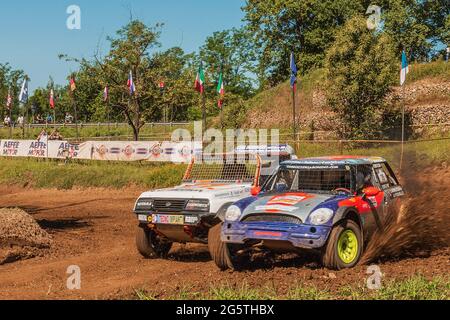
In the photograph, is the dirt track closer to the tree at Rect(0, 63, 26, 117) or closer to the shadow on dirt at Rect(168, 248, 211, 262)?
the shadow on dirt at Rect(168, 248, 211, 262)

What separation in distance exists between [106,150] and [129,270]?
58.0 ft

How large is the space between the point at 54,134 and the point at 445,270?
25344mm

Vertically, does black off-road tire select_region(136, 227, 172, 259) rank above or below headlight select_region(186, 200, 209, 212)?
below

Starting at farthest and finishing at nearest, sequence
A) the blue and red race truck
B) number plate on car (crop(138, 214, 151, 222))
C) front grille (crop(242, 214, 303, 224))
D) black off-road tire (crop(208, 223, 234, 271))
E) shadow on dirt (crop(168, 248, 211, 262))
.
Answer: shadow on dirt (crop(168, 248, 211, 262)) → number plate on car (crop(138, 214, 151, 222)) → black off-road tire (crop(208, 223, 234, 271)) → front grille (crop(242, 214, 303, 224)) → the blue and red race truck

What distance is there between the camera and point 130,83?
1210 inches

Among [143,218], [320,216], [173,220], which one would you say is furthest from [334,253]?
[143,218]

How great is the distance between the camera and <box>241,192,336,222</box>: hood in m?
7.52

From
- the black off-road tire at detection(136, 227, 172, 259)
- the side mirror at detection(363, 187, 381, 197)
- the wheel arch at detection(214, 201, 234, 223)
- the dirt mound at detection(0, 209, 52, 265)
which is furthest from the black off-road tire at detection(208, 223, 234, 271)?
the dirt mound at detection(0, 209, 52, 265)

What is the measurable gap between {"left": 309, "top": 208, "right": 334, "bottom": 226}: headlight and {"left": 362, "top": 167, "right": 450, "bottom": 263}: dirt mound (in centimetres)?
107

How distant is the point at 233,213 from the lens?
8016 mm

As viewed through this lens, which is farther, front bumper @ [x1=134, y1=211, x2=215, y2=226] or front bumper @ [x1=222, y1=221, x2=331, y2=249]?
front bumper @ [x1=134, y1=211, x2=215, y2=226]

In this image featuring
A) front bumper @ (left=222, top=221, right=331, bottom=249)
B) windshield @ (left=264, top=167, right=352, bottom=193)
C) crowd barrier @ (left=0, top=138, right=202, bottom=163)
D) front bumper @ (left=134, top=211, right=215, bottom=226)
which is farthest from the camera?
crowd barrier @ (left=0, top=138, right=202, bottom=163)

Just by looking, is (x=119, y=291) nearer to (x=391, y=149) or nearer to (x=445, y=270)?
(x=445, y=270)

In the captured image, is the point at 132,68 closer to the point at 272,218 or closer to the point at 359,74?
the point at 359,74
